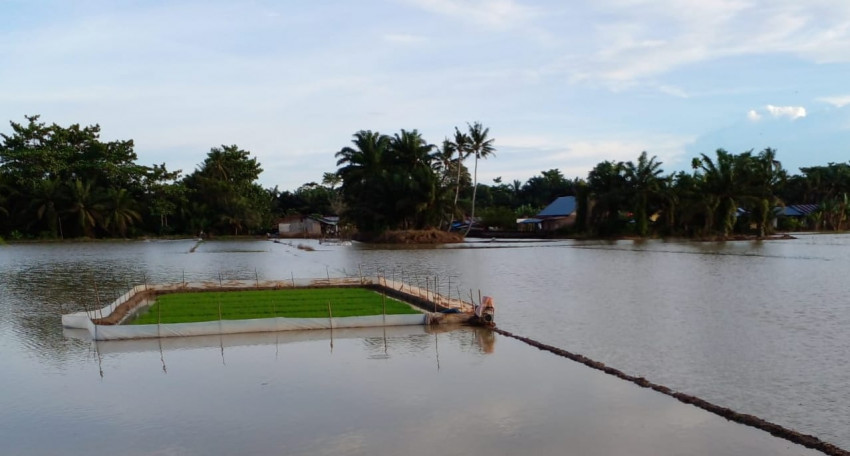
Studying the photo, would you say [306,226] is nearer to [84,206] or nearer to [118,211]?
[118,211]

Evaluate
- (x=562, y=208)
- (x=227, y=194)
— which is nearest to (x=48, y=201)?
(x=227, y=194)

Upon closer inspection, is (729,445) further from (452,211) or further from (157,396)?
(452,211)

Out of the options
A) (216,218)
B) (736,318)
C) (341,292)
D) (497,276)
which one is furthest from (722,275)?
(216,218)

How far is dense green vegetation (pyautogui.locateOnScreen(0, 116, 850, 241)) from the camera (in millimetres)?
47969

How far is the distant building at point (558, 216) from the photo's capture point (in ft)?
192

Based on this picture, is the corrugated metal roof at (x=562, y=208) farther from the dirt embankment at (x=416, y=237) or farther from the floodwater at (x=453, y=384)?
the floodwater at (x=453, y=384)

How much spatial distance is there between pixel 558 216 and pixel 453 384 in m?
51.8

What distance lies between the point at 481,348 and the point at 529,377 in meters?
1.85

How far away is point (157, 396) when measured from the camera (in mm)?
8039

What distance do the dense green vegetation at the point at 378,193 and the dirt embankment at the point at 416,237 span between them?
1.51m

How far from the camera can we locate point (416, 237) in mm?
47250

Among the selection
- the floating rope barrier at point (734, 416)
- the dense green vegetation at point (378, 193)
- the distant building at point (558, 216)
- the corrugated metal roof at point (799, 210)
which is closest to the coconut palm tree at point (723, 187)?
the dense green vegetation at point (378, 193)

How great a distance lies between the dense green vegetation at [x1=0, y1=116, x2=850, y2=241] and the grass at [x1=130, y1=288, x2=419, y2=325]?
31.7 m

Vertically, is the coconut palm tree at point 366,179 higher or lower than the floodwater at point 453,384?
higher
